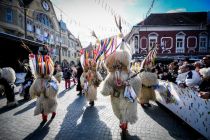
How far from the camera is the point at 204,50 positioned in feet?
87.4

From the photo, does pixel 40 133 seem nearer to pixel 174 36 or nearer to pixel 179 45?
pixel 174 36

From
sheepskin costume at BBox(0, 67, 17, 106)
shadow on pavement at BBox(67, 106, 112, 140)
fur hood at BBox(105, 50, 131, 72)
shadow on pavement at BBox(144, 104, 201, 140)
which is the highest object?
fur hood at BBox(105, 50, 131, 72)

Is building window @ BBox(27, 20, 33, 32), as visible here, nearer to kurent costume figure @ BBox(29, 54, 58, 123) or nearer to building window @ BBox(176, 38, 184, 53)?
building window @ BBox(176, 38, 184, 53)

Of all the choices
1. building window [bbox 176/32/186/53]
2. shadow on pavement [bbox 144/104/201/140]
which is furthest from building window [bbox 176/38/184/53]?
shadow on pavement [bbox 144/104/201/140]

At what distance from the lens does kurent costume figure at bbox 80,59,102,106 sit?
6586mm

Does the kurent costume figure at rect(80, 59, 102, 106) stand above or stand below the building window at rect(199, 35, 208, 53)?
below

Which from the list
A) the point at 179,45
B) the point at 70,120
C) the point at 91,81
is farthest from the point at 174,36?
the point at 70,120

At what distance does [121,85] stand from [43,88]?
2.25 m

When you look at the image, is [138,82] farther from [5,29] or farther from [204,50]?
[204,50]

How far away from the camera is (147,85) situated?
6059 millimetres

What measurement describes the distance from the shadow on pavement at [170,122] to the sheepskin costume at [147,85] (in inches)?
15.7

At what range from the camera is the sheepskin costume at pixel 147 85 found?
6000 mm

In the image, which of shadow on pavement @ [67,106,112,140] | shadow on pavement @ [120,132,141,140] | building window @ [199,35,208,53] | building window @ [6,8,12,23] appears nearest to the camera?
shadow on pavement @ [120,132,141,140]

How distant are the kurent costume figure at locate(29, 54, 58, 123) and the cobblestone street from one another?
15.9 inches
